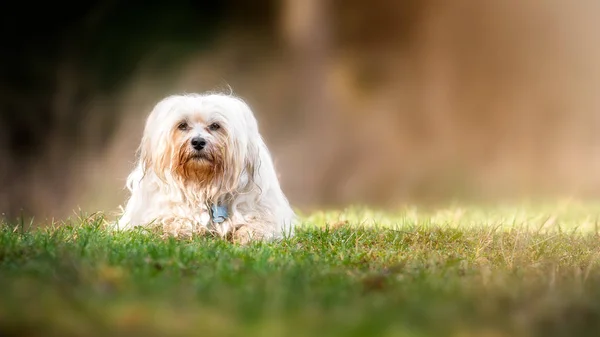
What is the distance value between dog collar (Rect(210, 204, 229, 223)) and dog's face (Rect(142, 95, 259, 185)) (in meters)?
0.21

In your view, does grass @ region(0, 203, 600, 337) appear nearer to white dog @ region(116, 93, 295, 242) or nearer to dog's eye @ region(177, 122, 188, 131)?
white dog @ region(116, 93, 295, 242)

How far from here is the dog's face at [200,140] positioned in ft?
21.3

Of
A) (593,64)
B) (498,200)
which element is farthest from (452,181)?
(593,64)

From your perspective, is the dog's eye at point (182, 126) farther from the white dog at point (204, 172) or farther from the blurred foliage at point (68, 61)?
the blurred foliage at point (68, 61)

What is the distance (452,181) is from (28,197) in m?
6.39

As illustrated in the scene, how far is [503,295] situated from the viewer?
382 centimetres

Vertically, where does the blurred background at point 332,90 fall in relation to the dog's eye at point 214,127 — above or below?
above

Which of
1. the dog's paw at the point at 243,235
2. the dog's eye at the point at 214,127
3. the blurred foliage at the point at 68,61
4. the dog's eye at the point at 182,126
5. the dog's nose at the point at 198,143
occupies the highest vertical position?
the blurred foliage at the point at 68,61

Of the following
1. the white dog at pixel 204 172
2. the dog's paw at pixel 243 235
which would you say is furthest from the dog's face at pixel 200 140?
the dog's paw at pixel 243 235

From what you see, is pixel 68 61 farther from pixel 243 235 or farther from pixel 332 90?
pixel 243 235

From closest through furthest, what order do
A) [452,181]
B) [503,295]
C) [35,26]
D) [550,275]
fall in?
[503,295] < [550,275] < [35,26] < [452,181]

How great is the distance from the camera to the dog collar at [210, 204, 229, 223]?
6672 mm

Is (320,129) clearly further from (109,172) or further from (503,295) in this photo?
(503,295)

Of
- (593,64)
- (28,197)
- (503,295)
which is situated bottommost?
(503,295)
